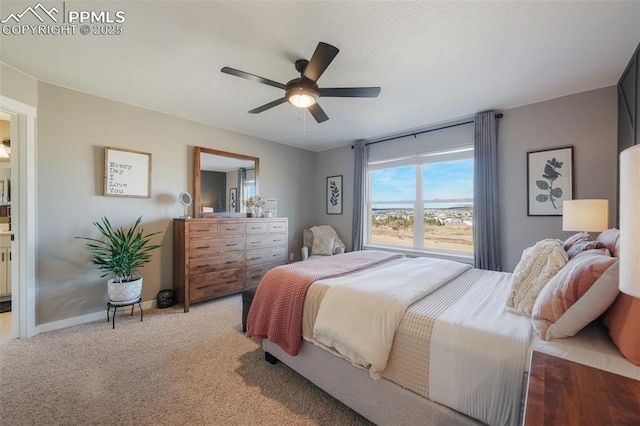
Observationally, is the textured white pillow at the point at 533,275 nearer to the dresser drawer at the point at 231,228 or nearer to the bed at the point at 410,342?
the bed at the point at 410,342

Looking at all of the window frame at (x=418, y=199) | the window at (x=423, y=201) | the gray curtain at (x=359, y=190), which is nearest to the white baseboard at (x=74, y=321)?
the gray curtain at (x=359, y=190)

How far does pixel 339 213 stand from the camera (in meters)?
5.02

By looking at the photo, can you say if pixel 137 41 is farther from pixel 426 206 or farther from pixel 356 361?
pixel 426 206

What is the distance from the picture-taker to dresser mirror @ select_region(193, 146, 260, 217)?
3.76 m

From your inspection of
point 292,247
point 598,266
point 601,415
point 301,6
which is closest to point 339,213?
point 292,247

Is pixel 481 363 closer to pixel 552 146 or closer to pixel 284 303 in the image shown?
pixel 284 303

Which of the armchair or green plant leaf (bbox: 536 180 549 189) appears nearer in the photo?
green plant leaf (bbox: 536 180 549 189)

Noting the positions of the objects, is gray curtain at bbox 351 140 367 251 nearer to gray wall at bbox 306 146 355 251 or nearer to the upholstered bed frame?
gray wall at bbox 306 146 355 251

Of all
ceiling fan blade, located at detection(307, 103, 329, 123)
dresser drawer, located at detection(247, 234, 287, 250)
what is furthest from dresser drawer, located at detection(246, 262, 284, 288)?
ceiling fan blade, located at detection(307, 103, 329, 123)

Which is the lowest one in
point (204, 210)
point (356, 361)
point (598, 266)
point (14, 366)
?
point (14, 366)

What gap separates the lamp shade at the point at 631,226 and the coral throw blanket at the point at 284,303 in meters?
1.57

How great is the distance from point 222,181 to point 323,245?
202cm

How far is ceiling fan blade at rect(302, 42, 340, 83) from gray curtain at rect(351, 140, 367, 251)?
104 inches

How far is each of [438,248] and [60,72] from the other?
490 centimetres
